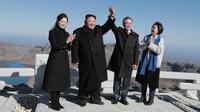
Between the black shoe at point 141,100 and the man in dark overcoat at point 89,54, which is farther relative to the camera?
the black shoe at point 141,100

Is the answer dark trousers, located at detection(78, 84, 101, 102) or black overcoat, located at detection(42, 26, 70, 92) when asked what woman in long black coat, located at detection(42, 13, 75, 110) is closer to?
black overcoat, located at detection(42, 26, 70, 92)

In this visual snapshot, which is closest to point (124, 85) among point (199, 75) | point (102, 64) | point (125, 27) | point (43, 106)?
point (102, 64)

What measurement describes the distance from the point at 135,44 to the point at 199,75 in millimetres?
3986

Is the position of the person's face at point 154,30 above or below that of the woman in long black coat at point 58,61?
above

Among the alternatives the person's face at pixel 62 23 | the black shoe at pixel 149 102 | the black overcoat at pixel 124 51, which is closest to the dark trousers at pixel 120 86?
the black overcoat at pixel 124 51

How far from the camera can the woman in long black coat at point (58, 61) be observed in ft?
20.6

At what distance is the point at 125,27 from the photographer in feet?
22.8

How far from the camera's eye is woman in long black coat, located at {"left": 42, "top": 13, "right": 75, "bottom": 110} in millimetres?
6293

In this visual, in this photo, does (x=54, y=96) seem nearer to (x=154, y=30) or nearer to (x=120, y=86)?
(x=120, y=86)

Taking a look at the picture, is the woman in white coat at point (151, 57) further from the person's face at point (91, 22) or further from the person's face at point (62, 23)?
the person's face at point (62, 23)

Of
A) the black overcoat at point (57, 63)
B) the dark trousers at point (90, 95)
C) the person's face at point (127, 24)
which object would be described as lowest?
the dark trousers at point (90, 95)

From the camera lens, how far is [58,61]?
644 cm

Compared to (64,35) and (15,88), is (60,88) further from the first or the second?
(15,88)

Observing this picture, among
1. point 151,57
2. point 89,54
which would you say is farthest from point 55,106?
point 151,57
